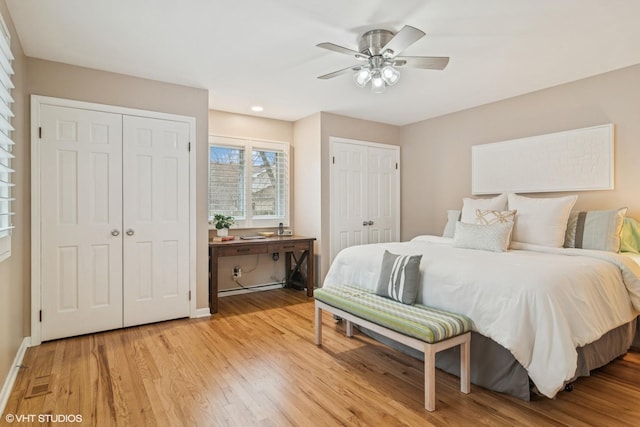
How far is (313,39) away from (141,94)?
5.85ft

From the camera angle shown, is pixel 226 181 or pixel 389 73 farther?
pixel 226 181

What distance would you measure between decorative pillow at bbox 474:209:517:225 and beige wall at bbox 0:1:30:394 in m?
3.60

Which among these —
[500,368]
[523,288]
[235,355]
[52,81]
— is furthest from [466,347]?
[52,81]

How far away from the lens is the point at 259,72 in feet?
10.6

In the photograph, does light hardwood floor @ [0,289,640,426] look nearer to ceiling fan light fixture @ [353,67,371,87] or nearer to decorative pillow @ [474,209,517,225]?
decorative pillow @ [474,209,517,225]

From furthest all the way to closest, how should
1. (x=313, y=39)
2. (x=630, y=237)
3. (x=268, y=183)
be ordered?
(x=268, y=183) < (x=630, y=237) < (x=313, y=39)

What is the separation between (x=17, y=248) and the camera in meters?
2.61

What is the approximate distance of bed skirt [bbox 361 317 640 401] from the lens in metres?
2.08

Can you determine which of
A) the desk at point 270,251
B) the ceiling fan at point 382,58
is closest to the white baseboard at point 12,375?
the desk at point 270,251

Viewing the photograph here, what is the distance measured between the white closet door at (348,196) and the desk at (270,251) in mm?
392

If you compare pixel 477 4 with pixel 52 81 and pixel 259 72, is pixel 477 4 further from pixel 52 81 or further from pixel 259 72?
pixel 52 81

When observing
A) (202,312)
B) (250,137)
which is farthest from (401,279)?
(250,137)

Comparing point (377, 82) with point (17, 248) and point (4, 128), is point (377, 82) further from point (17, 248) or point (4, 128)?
point (17, 248)

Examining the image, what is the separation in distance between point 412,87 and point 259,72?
1552 millimetres
